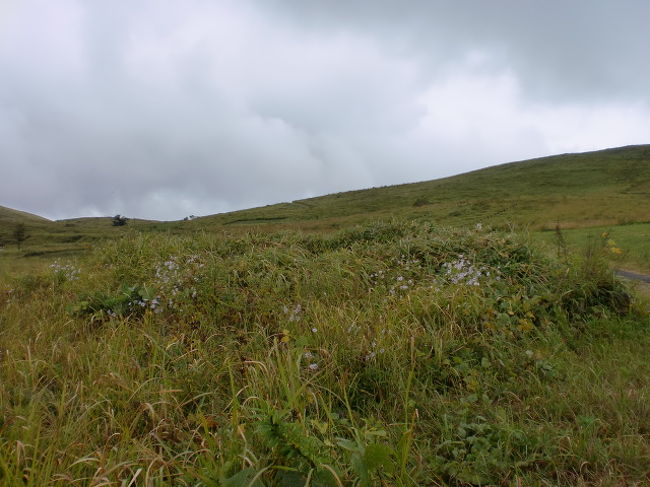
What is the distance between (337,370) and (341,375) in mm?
95

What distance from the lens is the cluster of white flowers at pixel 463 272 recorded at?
17.4 ft

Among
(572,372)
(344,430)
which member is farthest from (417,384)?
(572,372)

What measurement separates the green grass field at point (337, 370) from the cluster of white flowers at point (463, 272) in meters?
0.04

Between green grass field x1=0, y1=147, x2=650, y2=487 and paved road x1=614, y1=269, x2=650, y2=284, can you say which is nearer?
green grass field x1=0, y1=147, x2=650, y2=487

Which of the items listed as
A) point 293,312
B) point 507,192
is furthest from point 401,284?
point 507,192

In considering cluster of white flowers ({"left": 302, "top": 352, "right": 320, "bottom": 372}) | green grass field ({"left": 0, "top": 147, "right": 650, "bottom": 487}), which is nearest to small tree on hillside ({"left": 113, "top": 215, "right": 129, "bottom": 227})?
green grass field ({"left": 0, "top": 147, "right": 650, "bottom": 487})

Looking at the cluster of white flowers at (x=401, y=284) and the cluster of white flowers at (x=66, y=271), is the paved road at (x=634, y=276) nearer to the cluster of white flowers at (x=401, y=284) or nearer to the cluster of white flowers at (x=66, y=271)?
the cluster of white flowers at (x=401, y=284)

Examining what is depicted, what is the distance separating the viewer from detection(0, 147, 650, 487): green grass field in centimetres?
236

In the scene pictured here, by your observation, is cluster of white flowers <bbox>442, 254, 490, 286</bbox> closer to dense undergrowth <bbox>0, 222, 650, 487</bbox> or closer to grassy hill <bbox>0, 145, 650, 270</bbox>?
dense undergrowth <bbox>0, 222, 650, 487</bbox>

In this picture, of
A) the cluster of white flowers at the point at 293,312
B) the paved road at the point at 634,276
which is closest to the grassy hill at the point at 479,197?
the paved road at the point at 634,276

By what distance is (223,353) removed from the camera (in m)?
4.18

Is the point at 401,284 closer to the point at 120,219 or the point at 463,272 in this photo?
the point at 463,272

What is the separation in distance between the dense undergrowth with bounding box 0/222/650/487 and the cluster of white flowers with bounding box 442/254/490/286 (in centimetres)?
4

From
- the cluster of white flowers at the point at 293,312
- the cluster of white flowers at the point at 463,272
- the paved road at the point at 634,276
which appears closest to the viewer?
the cluster of white flowers at the point at 293,312
